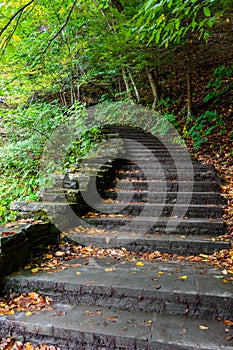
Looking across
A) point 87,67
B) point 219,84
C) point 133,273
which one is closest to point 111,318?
point 133,273

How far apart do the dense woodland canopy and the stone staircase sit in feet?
4.01

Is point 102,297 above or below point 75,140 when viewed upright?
below

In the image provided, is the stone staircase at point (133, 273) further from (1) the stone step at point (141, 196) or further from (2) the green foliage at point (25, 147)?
(2) the green foliage at point (25, 147)

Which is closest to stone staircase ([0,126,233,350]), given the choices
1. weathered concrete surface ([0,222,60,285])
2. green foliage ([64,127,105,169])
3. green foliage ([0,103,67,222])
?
weathered concrete surface ([0,222,60,285])

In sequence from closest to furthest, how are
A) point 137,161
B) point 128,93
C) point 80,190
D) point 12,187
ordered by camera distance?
point 80,190 < point 12,187 < point 137,161 < point 128,93

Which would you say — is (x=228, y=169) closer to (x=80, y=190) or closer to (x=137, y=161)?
(x=137, y=161)

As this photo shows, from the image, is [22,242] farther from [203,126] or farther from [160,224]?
[203,126]

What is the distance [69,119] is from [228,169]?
385cm

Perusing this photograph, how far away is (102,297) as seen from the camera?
8.59ft

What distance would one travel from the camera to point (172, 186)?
Result: 4.78 meters

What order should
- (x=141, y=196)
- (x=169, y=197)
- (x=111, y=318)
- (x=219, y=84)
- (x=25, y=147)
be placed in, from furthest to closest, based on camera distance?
1. (x=219, y=84)
2. (x=25, y=147)
3. (x=141, y=196)
4. (x=169, y=197)
5. (x=111, y=318)

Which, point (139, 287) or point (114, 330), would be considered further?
point (139, 287)

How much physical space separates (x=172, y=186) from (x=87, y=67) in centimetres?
638

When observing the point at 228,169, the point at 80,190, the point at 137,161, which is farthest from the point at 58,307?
the point at 228,169
